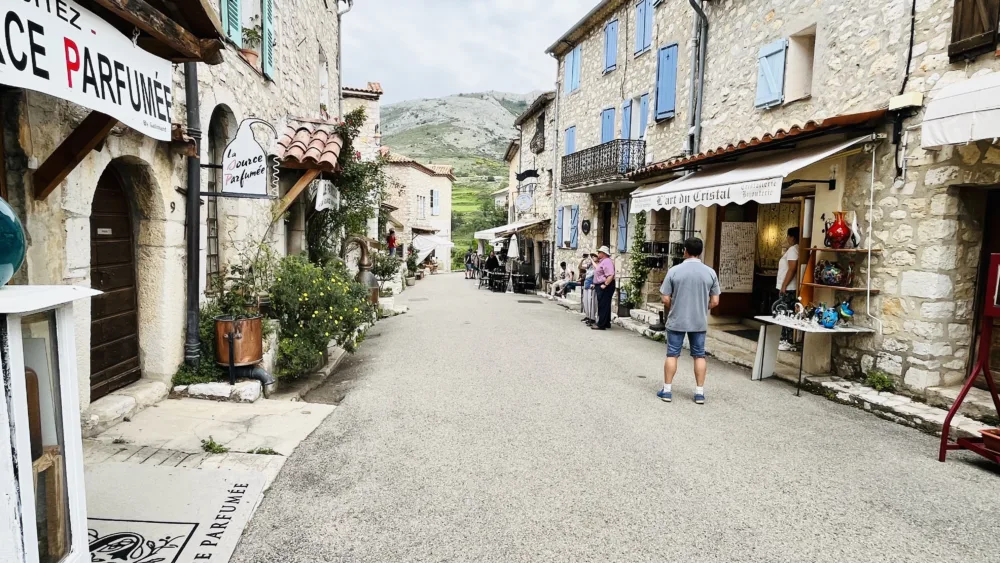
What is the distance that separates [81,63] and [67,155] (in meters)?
1.06

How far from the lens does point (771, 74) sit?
318 inches

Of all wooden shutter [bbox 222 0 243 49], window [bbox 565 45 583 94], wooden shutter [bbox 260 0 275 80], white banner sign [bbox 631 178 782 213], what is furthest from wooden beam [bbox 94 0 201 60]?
window [bbox 565 45 583 94]

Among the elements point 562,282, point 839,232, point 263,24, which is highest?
point 263,24

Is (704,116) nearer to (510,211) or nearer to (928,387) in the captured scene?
(928,387)

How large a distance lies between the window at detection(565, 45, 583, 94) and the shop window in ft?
55.6

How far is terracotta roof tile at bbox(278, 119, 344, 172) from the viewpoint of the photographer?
6.76 metres

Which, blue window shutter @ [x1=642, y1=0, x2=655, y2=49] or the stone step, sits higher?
blue window shutter @ [x1=642, y1=0, x2=655, y2=49]

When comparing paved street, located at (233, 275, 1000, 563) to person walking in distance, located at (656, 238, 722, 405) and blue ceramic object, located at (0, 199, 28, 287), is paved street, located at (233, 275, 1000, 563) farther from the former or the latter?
blue ceramic object, located at (0, 199, 28, 287)

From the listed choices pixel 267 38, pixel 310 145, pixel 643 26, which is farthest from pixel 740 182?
pixel 643 26

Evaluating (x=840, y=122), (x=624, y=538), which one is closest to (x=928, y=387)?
(x=840, y=122)

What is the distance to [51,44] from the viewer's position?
2.43m

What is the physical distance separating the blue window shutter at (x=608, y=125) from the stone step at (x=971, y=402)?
10281 mm

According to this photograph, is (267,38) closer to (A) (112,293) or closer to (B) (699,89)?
(A) (112,293)

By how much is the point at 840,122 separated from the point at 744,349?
3.82 meters
